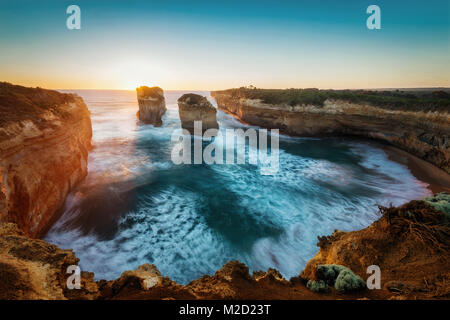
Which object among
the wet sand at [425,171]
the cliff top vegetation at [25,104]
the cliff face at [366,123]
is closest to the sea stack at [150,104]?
the cliff face at [366,123]

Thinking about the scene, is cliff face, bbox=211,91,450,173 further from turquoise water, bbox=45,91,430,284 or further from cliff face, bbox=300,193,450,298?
cliff face, bbox=300,193,450,298

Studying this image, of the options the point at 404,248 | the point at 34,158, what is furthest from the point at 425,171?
the point at 34,158

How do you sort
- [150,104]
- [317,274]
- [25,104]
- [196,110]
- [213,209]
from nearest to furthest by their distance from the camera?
[317,274] < [25,104] < [213,209] < [196,110] < [150,104]

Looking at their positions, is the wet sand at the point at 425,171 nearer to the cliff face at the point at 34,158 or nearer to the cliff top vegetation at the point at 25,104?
the cliff face at the point at 34,158

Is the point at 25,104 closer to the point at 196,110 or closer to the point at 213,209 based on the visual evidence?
the point at 213,209

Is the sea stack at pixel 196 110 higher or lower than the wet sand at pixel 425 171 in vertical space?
higher
